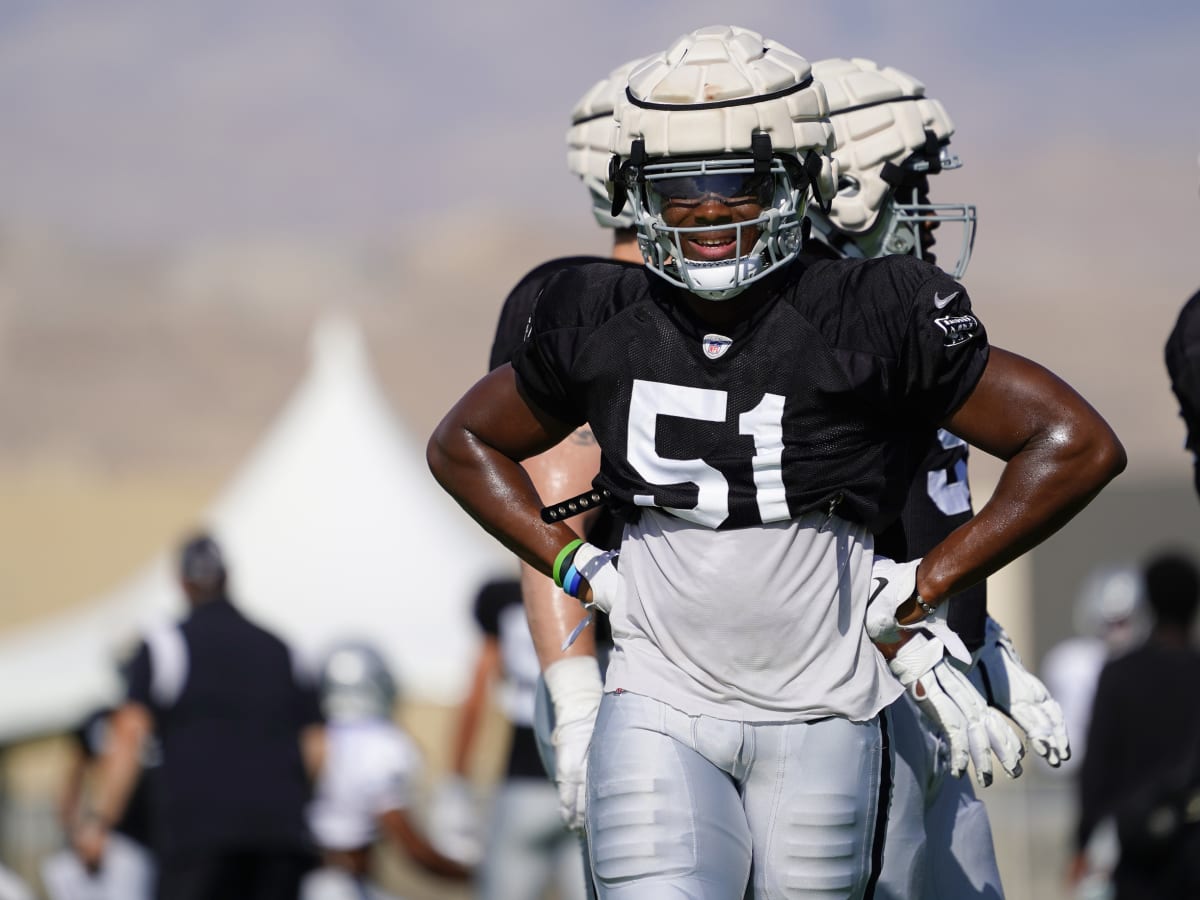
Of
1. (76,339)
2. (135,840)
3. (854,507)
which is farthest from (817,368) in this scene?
(76,339)

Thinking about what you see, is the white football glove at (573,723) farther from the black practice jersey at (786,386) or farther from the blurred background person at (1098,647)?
the blurred background person at (1098,647)

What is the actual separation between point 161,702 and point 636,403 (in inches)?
172

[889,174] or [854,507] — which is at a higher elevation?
[889,174]

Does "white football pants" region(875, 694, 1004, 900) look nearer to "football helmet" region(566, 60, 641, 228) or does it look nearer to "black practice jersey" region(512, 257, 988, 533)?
"black practice jersey" region(512, 257, 988, 533)

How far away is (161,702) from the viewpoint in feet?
23.9

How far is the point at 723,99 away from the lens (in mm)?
3303

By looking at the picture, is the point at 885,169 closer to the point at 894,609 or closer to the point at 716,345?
the point at 716,345

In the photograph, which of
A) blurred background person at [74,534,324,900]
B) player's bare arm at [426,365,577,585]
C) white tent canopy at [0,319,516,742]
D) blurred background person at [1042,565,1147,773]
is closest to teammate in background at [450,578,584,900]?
blurred background person at [74,534,324,900]

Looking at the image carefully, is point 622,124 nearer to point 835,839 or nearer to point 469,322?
point 835,839

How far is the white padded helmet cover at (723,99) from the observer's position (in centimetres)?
328

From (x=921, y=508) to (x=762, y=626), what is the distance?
82 centimetres

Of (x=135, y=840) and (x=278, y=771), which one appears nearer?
(x=278, y=771)

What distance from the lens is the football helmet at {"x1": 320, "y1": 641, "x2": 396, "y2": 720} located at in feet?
27.1

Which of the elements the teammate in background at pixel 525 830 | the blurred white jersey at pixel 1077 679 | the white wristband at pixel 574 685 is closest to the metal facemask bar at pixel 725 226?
the white wristband at pixel 574 685
